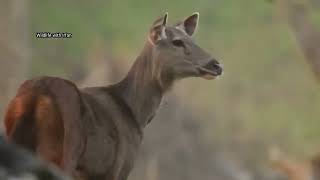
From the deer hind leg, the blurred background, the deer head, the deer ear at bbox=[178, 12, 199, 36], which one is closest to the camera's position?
the deer hind leg

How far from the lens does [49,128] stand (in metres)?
2.09

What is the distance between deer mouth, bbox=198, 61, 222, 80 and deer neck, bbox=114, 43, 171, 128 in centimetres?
15

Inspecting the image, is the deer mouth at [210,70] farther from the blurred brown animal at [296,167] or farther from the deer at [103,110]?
the blurred brown animal at [296,167]

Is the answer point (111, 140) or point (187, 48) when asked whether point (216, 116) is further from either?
point (111, 140)

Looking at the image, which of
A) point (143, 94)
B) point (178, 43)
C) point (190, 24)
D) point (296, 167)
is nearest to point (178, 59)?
point (178, 43)

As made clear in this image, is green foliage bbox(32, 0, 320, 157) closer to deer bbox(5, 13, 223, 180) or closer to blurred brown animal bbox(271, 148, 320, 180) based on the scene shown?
blurred brown animal bbox(271, 148, 320, 180)

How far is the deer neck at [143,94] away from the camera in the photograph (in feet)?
7.89

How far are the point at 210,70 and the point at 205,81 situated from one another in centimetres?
48

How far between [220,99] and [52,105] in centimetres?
107

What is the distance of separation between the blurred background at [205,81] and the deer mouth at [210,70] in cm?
39

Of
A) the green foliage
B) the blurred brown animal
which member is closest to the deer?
the green foliage

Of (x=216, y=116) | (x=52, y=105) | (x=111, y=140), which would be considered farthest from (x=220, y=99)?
(x=52, y=105)

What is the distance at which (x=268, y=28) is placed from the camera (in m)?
3.02

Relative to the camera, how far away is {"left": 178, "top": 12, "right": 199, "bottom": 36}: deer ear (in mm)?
2602
